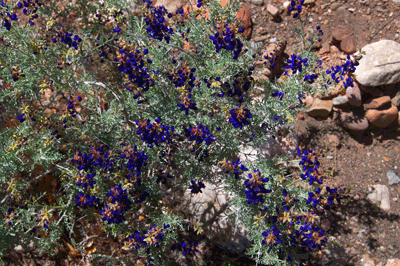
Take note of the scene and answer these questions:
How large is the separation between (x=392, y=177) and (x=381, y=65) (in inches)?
80.3

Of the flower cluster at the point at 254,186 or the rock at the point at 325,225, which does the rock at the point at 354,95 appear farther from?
the flower cluster at the point at 254,186

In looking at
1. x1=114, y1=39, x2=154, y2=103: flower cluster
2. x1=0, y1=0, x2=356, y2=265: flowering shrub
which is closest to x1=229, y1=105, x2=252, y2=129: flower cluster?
x1=0, y1=0, x2=356, y2=265: flowering shrub

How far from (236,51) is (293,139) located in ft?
8.53

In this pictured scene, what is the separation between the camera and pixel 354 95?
5.56 m

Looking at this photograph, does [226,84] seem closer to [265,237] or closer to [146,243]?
[265,237]

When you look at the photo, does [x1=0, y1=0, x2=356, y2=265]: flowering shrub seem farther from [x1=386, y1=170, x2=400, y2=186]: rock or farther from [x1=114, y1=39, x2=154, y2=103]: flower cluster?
[x1=386, y1=170, x2=400, y2=186]: rock

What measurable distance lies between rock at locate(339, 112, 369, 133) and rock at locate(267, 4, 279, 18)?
2.48 meters

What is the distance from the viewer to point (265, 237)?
380cm

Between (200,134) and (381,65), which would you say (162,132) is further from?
(381,65)

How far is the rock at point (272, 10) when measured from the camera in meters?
6.38

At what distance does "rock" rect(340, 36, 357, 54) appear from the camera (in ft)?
19.2

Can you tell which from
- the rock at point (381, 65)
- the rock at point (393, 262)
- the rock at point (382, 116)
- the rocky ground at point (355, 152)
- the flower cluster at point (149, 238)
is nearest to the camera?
the flower cluster at point (149, 238)

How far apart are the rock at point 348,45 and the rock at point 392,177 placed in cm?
240

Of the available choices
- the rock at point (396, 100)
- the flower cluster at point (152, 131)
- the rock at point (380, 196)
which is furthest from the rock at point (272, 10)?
the flower cluster at point (152, 131)
